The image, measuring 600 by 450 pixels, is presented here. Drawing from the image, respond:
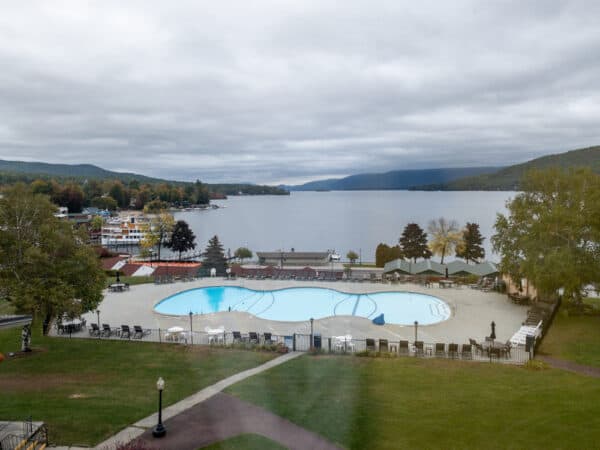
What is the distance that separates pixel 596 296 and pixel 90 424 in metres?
31.4

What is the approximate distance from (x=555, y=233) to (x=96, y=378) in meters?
22.8

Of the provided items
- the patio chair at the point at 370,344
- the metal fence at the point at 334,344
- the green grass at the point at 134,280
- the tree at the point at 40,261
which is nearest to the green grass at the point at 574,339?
the metal fence at the point at 334,344

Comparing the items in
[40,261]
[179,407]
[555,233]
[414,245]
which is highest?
[555,233]

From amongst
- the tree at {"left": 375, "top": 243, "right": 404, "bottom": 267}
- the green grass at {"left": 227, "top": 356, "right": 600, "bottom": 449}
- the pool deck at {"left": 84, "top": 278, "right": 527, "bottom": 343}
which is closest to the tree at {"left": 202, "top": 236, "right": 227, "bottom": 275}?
the pool deck at {"left": 84, "top": 278, "right": 527, "bottom": 343}

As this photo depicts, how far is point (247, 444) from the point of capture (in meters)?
→ 9.85

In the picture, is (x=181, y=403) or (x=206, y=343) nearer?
(x=181, y=403)

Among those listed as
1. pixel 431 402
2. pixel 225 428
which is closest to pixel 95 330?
pixel 225 428

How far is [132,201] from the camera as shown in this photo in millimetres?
160750

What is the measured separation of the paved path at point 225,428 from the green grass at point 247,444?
16 centimetres

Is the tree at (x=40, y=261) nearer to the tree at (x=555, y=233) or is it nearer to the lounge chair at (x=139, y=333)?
the lounge chair at (x=139, y=333)

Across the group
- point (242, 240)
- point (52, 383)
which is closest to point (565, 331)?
point (52, 383)

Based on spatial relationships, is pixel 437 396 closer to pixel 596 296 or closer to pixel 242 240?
pixel 596 296

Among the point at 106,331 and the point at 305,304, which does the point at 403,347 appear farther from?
the point at 106,331

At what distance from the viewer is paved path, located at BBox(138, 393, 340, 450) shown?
9.88 meters
